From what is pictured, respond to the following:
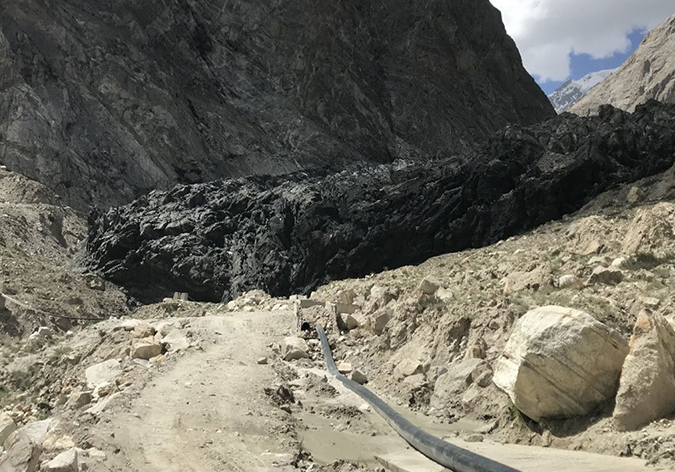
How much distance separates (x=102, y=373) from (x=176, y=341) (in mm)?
2320

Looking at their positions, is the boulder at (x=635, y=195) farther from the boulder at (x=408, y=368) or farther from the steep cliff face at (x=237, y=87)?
the steep cliff face at (x=237, y=87)

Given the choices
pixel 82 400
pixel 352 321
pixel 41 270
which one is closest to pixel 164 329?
pixel 352 321

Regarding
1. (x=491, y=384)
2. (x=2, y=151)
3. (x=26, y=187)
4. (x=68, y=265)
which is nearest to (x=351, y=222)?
(x=68, y=265)

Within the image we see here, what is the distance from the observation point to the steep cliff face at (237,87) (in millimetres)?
40219

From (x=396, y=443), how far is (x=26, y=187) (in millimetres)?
34324

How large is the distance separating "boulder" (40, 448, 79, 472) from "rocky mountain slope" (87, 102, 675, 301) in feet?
81.4

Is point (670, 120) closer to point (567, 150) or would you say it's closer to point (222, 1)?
point (567, 150)

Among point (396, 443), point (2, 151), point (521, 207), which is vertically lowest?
point (396, 443)

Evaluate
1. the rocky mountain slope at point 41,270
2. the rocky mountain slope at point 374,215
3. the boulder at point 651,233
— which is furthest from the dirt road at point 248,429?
the rocky mountain slope at point 374,215

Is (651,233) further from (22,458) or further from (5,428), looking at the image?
(5,428)

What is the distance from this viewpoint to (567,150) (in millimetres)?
31234

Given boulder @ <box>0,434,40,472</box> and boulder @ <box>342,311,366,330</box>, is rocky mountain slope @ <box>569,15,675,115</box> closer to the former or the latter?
boulder @ <box>342,311,366,330</box>

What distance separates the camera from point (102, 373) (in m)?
10.3

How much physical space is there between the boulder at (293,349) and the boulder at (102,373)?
2.99m
